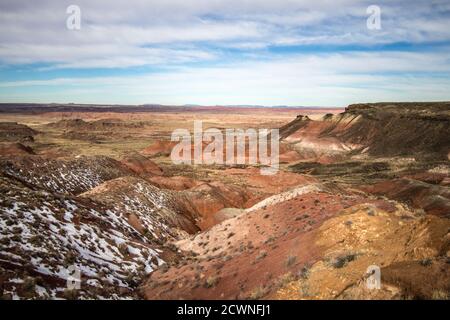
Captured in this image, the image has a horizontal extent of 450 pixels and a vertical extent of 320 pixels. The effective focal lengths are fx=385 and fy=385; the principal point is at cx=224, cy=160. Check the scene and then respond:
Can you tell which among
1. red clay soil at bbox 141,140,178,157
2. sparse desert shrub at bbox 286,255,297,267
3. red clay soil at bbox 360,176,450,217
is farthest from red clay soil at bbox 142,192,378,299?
red clay soil at bbox 141,140,178,157

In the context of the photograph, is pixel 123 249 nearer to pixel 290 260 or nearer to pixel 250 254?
pixel 250 254

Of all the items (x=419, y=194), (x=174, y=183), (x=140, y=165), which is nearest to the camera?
(x=419, y=194)

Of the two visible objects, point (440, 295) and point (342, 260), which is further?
point (342, 260)

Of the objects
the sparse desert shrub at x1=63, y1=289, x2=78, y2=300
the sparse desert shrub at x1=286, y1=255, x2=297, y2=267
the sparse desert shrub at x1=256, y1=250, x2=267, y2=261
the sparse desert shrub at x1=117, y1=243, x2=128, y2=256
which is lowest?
the sparse desert shrub at x1=117, y1=243, x2=128, y2=256

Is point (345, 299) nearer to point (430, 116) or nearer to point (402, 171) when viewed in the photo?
point (402, 171)

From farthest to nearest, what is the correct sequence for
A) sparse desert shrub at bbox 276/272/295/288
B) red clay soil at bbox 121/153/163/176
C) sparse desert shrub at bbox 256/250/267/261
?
red clay soil at bbox 121/153/163/176, sparse desert shrub at bbox 256/250/267/261, sparse desert shrub at bbox 276/272/295/288

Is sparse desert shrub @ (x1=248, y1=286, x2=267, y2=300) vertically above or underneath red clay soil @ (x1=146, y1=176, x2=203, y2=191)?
above

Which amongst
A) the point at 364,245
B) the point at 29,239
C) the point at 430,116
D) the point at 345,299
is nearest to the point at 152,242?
the point at 29,239

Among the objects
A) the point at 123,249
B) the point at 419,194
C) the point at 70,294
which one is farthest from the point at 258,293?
the point at 419,194

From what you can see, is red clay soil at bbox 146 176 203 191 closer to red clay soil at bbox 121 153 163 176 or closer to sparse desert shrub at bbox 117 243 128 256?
red clay soil at bbox 121 153 163 176
